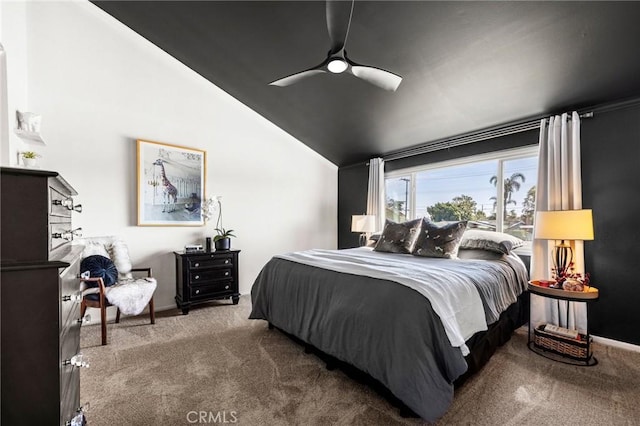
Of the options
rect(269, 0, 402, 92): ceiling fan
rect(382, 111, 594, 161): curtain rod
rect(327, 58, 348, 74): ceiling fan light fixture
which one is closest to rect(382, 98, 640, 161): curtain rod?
rect(382, 111, 594, 161): curtain rod

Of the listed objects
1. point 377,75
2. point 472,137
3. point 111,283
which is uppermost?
point 377,75

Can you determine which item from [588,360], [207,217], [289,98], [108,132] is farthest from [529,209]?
[108,132]

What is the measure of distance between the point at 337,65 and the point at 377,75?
1.12 feet

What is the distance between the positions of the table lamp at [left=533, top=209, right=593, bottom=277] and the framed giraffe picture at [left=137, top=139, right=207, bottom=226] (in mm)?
3812

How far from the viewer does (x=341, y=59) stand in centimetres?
195

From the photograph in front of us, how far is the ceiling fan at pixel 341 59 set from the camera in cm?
166

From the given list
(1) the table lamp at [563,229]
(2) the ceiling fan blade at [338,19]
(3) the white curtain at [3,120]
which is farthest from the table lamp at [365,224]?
(3) the white curtain at [3,120]

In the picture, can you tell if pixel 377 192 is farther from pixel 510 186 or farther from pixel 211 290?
pixel 211 290

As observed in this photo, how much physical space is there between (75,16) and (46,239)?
11.4ft

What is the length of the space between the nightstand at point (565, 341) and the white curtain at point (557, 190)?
0.97ft

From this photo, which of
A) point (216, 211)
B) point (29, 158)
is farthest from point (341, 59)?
point (216, 211)

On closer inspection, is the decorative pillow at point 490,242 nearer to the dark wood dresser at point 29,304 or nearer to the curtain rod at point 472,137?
the curtain rod at point 472,137

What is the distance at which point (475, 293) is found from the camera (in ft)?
6.34

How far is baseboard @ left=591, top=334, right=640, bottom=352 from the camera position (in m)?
2.39
